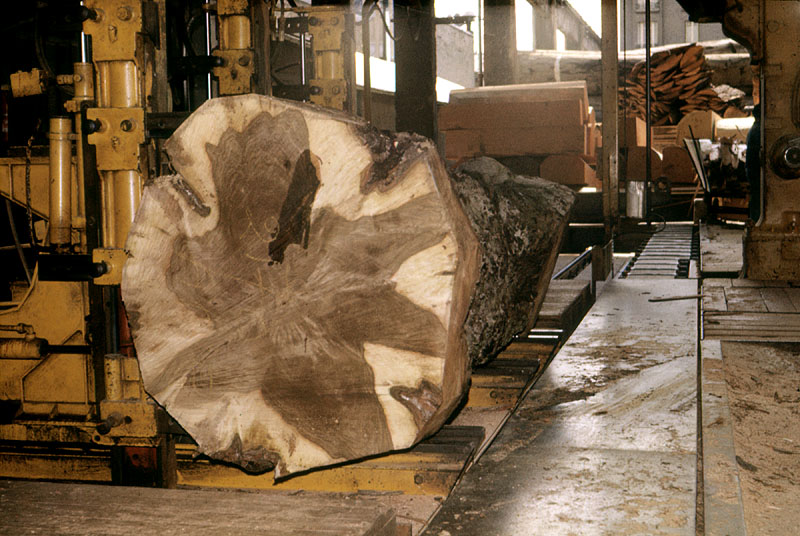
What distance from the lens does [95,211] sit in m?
2.47

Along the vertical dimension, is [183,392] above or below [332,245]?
below

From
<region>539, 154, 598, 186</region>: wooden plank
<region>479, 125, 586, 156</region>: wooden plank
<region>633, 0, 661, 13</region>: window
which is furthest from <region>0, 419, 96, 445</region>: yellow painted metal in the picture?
<region>633, 0, 661, 13</region>: window

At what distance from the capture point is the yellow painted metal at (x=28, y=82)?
2.68 meters

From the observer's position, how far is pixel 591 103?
37.8 feet

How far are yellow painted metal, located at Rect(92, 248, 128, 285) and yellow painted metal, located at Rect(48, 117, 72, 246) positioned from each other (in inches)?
16.5

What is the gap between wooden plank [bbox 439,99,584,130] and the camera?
8125 mm

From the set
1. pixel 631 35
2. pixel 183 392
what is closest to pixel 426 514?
pixel 183 392

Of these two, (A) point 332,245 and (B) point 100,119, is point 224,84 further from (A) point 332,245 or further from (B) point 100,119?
(A) point 332,245

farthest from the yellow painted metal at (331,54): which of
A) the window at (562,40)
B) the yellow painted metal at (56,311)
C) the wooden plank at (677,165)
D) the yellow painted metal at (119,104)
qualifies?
the window at (562,40)

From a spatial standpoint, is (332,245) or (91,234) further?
(91,234)

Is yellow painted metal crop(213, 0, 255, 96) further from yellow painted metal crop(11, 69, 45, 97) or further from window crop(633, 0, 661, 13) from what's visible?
window crop(633, 0, 661, 13)

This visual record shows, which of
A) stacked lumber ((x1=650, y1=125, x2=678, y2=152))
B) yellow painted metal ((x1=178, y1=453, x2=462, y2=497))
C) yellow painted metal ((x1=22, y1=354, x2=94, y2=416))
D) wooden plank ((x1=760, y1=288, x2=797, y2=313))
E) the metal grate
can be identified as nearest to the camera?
yellow painted metal ((x1=178, y1=453, x2=462, y2=497))

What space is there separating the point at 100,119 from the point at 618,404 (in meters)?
1.67

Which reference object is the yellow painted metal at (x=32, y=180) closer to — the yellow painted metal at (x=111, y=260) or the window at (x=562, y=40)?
the yellow painted metal at (x=111, y=260)
